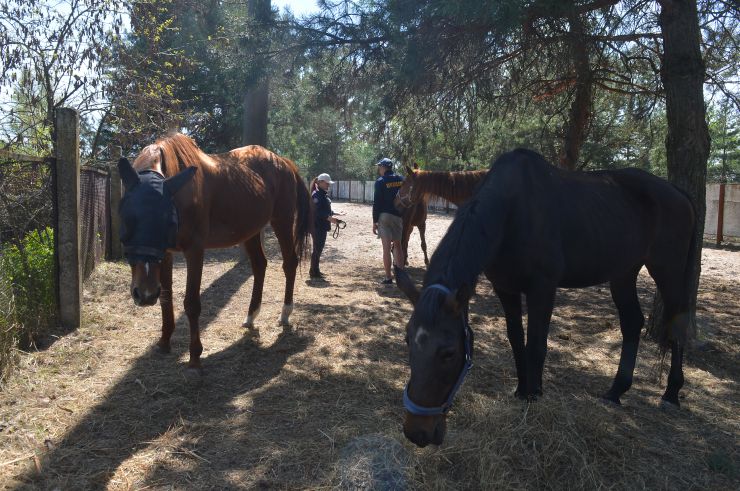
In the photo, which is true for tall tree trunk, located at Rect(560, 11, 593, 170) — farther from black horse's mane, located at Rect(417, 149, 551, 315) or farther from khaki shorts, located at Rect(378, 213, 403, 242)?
khaki shorts, located at Rect(378, 213, 403, 242)

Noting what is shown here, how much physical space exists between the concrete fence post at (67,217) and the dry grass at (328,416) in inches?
13.5

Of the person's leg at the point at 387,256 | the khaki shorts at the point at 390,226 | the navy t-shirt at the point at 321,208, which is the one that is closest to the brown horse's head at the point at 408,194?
the khaki shorts at the point at 390,226

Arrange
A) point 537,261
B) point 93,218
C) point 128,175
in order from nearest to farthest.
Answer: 1. point 537,261
2. point 128,175
3. point 93,218

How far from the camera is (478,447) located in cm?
263

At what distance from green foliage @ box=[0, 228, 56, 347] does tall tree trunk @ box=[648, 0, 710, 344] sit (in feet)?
20.1

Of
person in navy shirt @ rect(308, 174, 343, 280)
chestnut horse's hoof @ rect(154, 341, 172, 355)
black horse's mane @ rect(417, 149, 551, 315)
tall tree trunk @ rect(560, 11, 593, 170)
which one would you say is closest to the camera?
black horse's mane @ rect(417, 149, 551, 315)

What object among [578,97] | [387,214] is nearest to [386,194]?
[387,214]

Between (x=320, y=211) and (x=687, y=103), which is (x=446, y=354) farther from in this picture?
(x=320, y=211)

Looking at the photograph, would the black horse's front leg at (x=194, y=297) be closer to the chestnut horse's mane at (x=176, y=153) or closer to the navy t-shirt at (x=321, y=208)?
the chestnut horse's mane at (x=176, y=153)

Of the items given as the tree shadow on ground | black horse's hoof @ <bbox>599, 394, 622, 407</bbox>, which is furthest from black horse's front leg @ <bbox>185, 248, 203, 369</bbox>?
black horse's hoof @ <bbox>599, 394, 622, 407</bbox>

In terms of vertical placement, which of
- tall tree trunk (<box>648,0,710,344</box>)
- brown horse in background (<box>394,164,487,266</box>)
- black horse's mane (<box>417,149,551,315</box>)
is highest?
tall tree trunk (<box>648,0,710,344</box>)

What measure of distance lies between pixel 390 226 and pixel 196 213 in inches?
175

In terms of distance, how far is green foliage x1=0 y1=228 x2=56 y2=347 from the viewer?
3.97 metres

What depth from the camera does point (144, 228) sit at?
3.04 metres
